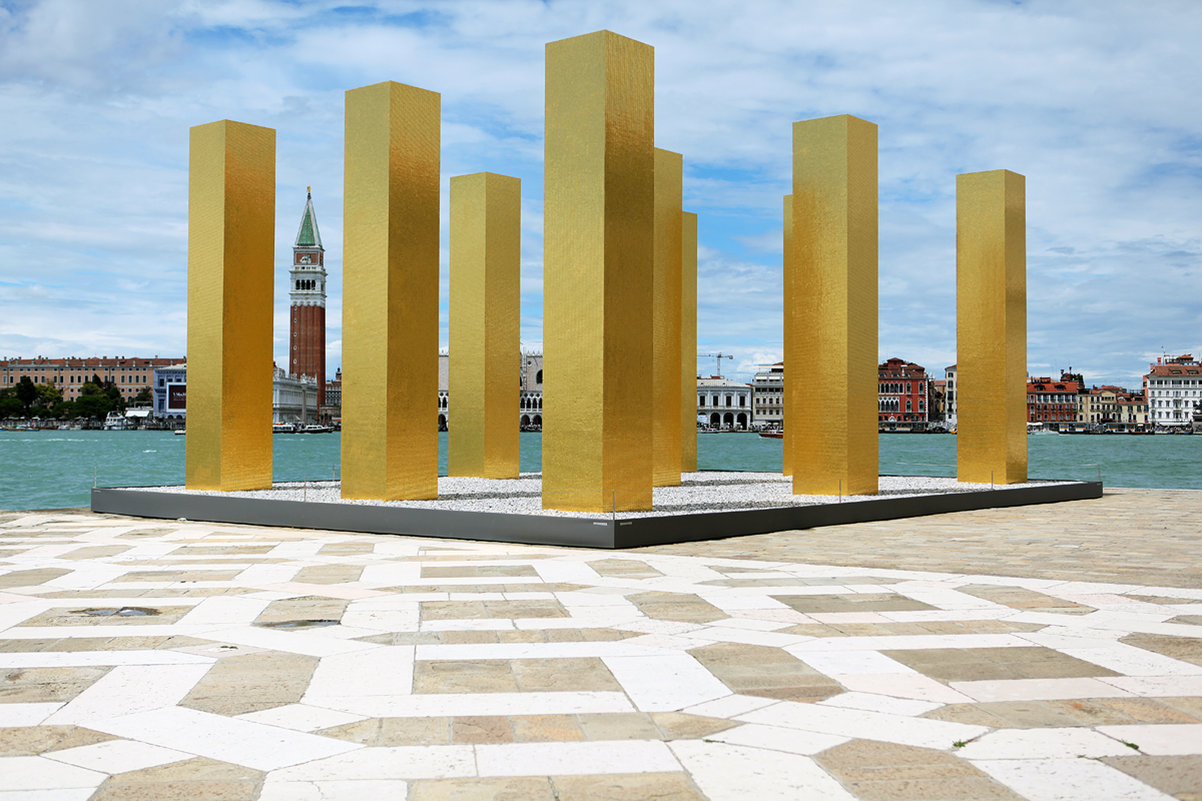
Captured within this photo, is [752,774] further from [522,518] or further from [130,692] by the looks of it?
[522,518]

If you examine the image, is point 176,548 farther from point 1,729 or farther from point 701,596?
point 1,729

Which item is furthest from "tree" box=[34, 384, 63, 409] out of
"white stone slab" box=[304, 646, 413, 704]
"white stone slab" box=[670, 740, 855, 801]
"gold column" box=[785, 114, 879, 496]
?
"white stone slab" box=[670, 740, 855, 801]

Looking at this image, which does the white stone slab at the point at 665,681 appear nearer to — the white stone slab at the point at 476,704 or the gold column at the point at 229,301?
the white stone slab at the point at 476,704

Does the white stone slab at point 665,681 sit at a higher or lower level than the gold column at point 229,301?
lower

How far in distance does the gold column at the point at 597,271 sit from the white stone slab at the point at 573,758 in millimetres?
10027

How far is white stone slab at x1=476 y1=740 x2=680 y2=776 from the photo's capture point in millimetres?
4891

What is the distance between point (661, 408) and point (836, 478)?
190 inches

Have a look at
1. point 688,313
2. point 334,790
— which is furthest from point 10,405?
point 334,790

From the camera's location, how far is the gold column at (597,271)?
612 inches

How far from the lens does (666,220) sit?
23469 mm

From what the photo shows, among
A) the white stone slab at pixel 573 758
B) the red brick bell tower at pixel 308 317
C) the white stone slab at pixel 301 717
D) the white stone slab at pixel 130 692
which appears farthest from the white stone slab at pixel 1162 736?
the red brick bell tower at pixel 308 317

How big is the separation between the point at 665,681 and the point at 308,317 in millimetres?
184823

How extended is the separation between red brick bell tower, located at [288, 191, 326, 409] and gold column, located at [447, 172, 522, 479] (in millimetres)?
161288

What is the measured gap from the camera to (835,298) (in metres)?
19.4
